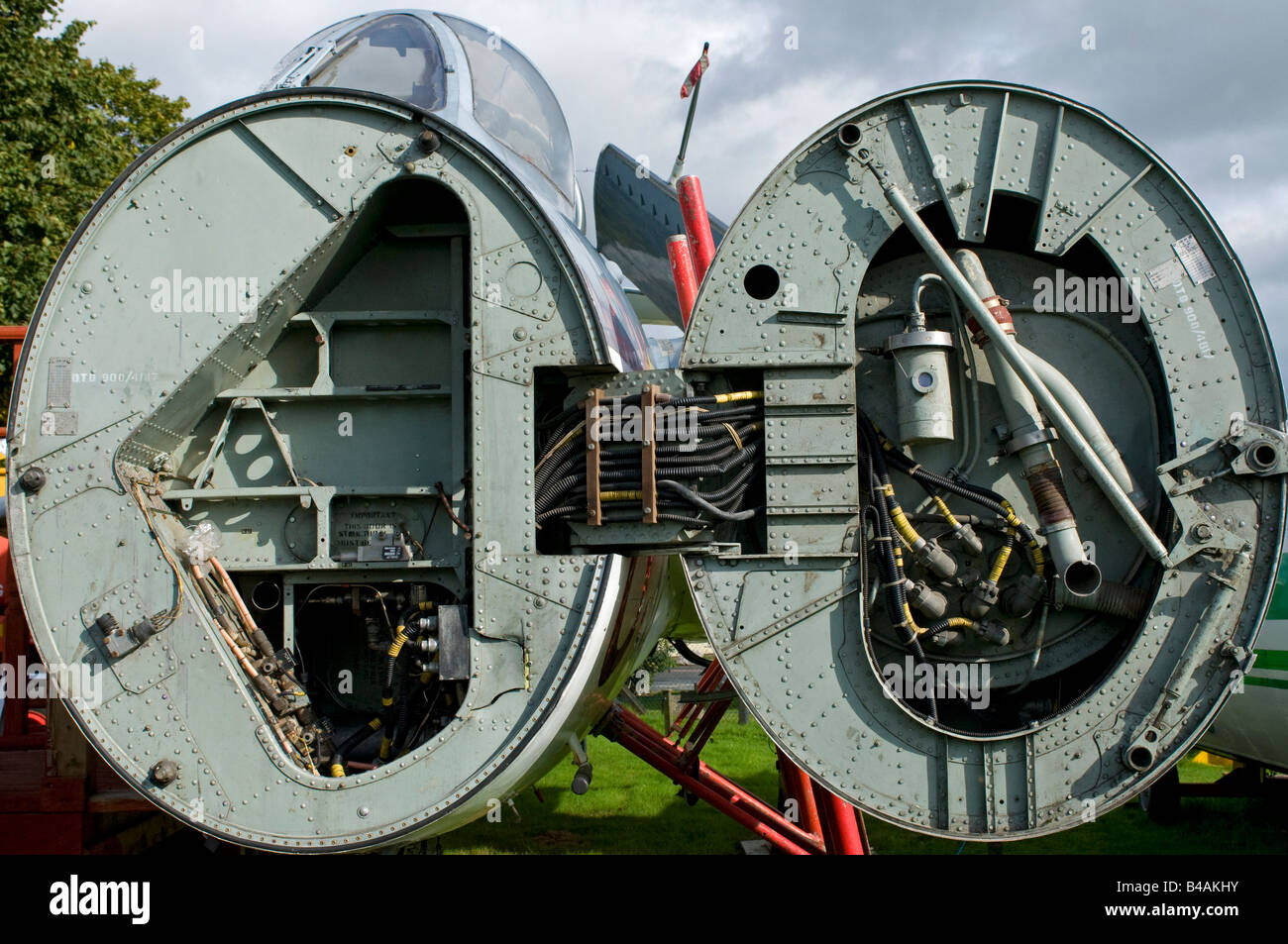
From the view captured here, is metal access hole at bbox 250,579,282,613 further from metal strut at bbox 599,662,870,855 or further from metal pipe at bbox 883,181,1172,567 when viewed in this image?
metal pipe at bbox 883,181,1172,567

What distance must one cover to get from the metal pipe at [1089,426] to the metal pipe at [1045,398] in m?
0.06

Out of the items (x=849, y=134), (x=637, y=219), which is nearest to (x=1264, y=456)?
(x=849, y=134)

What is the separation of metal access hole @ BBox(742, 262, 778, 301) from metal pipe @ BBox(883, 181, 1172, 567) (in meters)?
0.79

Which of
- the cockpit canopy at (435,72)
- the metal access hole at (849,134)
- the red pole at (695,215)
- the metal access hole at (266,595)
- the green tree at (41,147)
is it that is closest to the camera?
the metal access hole at (849,134)

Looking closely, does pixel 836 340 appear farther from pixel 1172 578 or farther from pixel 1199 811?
pixel 1199 811

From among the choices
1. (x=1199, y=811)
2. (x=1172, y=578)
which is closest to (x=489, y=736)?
(x=1172, y=578)

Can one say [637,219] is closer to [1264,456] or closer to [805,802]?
[805,802]

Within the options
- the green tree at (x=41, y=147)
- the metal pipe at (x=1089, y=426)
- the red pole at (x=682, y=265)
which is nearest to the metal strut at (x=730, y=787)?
the metal pipe at (x=1089, y=426)

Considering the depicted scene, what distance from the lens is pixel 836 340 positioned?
17.2 feet

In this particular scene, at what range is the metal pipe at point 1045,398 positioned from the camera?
16.5 ft

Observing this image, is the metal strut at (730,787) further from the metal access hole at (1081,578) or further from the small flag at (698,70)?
the small flag at (698,70)

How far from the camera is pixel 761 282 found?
5.43 m

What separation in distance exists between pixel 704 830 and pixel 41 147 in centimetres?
1345

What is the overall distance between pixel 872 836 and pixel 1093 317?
21.8 ft
